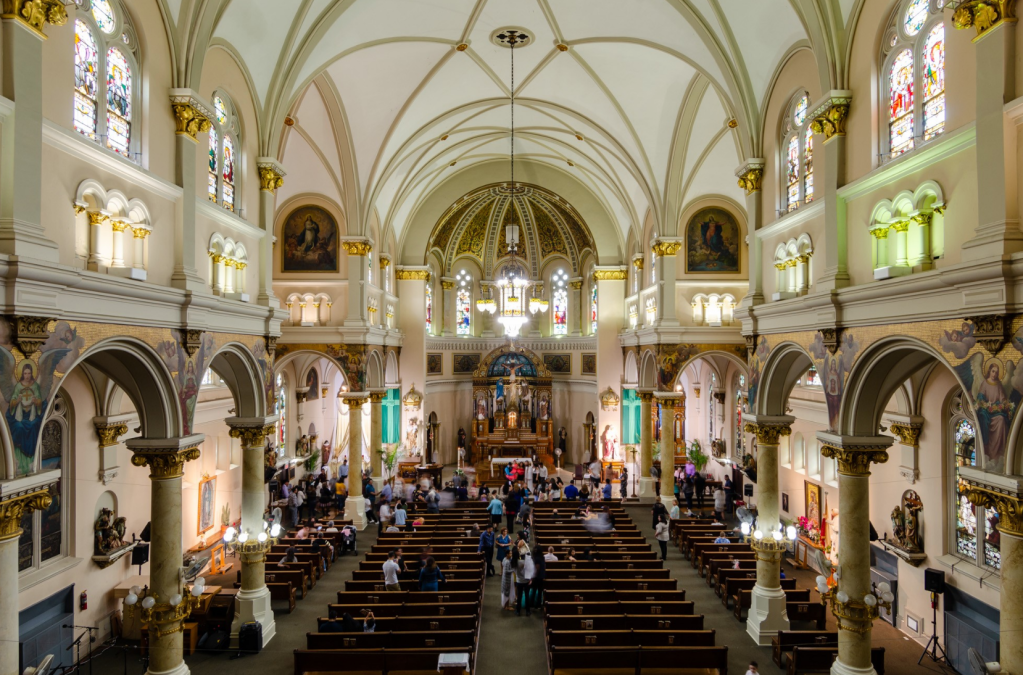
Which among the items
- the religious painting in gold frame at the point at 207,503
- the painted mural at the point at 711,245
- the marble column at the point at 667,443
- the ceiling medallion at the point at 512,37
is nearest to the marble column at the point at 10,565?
the religious painting in gold frame at the point at 207,503

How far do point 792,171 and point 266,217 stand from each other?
1241 cm

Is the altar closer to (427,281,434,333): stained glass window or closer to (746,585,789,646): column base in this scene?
(427,281,434,333): stained glass window

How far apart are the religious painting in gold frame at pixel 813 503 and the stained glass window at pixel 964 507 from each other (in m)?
6.11

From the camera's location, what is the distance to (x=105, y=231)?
10000 mm

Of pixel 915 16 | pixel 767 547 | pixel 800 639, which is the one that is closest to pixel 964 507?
pixel 767 547

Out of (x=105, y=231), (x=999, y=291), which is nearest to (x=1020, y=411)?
(x=999, y=291)

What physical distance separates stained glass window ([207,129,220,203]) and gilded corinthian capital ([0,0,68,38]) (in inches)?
194

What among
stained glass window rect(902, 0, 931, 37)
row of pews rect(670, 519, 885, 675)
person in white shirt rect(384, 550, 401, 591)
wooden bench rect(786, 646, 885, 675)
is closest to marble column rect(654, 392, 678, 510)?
row of pews rect(670, 519, 885, 675)

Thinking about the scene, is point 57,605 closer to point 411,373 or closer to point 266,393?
point 266,393

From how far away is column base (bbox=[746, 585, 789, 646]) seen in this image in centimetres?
1455

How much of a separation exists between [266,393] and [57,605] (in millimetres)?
6007

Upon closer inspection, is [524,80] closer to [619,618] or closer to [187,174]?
[187,174]

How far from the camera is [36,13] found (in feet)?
26.6

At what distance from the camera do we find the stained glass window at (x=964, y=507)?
44.8ft
